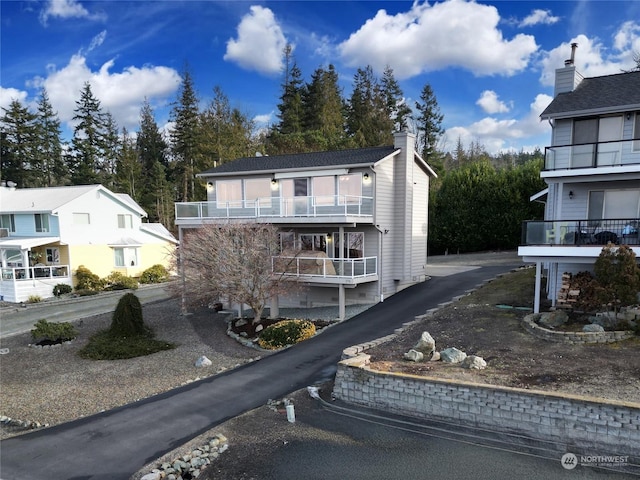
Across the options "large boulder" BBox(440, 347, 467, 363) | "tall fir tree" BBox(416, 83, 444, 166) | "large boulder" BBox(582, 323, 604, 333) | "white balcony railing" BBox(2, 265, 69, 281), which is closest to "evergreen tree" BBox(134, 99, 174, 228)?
"white balcony railing" BBox(2, 265, 69, 281)

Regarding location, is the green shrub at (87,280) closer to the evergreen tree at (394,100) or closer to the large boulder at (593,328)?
the large boulder at (593,328)

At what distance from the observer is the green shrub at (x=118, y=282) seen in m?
29.5

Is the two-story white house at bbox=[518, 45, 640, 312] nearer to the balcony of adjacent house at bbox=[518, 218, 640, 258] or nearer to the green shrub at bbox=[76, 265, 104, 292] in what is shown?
the balcony of adjacent house at bbox=[518, 218, 640, 258]

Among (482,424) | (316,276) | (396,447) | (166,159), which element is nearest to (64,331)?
(316,276)

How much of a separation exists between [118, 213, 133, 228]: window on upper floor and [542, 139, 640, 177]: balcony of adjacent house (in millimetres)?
32023

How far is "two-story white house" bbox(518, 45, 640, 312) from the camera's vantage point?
1302 cm

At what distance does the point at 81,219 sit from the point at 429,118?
1515 inches

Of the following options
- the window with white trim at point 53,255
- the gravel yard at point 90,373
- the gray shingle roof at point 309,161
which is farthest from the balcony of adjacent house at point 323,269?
the window with white trim at point 53,255

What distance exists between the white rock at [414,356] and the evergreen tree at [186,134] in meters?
39.9

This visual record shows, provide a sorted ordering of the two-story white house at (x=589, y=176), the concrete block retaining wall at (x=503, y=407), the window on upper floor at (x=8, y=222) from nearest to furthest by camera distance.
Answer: the concrete block retaining wall at (x=503, y=407) < the two-story white house at (x=589, y=176) < the window on upper floor at (x=8, y=222)

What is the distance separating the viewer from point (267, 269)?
53.1ft

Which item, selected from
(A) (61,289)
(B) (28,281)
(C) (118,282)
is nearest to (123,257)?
(C) (118,282)

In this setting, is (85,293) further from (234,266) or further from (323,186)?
(323,186)

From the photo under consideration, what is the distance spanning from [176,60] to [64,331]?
3956 centimetres
